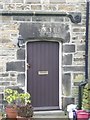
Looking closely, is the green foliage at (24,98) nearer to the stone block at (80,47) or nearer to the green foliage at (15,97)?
the green foliage at (15,97)

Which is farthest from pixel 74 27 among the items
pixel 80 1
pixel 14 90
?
pixel 14 90

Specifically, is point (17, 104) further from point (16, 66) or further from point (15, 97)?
point (16, 66)

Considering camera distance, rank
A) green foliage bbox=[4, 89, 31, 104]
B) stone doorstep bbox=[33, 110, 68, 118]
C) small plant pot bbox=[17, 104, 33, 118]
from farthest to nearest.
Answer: stone doorstep bbox=[33, 110, 68, 118] < green foliage bbox=[4, 89, 31, 104] < small plant pot bbox=[17, 104, 33, 118]

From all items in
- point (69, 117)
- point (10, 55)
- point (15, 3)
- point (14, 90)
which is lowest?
point (69, 117)

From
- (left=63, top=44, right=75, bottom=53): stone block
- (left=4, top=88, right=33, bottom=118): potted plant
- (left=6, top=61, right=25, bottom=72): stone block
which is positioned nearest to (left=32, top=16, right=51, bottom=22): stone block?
(left=63, top=44, right=75, bottom=53): stone block

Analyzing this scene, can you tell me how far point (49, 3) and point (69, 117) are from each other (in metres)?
3.16

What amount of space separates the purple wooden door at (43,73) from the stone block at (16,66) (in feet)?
0.83

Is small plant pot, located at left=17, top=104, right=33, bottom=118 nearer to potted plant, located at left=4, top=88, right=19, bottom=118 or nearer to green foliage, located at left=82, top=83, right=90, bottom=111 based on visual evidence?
potted plant, located at left=4, top=88, right=19, bottom=118

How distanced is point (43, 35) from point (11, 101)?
2006 millimetres

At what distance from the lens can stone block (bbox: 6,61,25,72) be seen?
9961mm

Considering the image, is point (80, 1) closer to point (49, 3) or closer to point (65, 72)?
point (49, 3)

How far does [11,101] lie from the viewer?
9.74m

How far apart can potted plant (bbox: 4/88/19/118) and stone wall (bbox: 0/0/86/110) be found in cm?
26

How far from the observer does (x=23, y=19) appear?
997 centimetres
